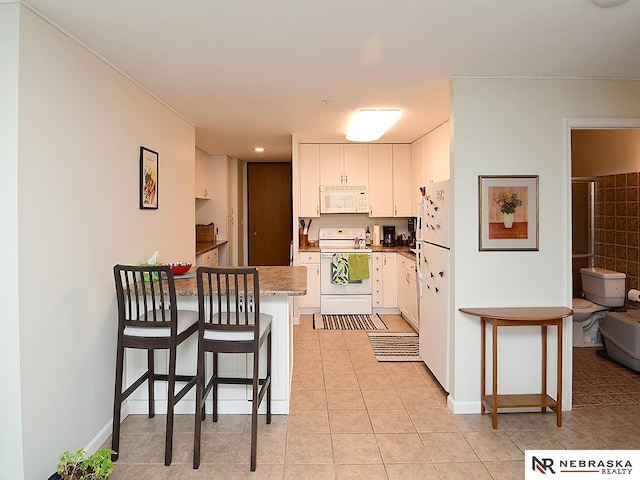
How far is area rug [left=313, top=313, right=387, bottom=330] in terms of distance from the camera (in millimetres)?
5367

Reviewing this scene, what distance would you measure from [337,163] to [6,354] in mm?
4630

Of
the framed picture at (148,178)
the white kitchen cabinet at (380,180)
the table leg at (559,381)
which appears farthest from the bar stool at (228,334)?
the white kitchen cabinet at (380,180)

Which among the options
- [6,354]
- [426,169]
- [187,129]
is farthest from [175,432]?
[426,169]

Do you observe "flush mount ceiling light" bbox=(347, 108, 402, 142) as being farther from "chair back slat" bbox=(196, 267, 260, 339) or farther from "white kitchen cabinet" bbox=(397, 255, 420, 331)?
"chair back slat" bbox=(196, 267, 260, 339)

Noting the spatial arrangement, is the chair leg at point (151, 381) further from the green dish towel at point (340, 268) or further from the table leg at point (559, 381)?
the green dish towel at point (340, 268)

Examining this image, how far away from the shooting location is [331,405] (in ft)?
10.6

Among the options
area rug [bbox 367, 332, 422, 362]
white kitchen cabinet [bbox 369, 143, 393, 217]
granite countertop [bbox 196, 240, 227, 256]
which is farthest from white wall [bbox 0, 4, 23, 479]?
white kitchen cabinet [bbox 369, 143, 393, 217]

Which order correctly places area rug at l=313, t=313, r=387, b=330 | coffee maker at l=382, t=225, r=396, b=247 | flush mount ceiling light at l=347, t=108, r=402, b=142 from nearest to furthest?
1. flush mount ceiling light at l=347, t=108, r=402, b=142
2. area rug at l=313, t=313, r=387, b=330
3. coffee maker at l=382, t=225, r=396, b=247

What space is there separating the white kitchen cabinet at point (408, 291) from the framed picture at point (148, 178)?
303 centimetres

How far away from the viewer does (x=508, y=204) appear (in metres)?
3.08

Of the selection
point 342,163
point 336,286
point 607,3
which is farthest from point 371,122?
point 336,286

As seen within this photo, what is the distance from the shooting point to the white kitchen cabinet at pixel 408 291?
5.16 m

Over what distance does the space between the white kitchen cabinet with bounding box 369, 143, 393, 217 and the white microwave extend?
18 centimetres

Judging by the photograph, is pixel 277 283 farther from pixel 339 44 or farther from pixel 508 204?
pixel 508 204
